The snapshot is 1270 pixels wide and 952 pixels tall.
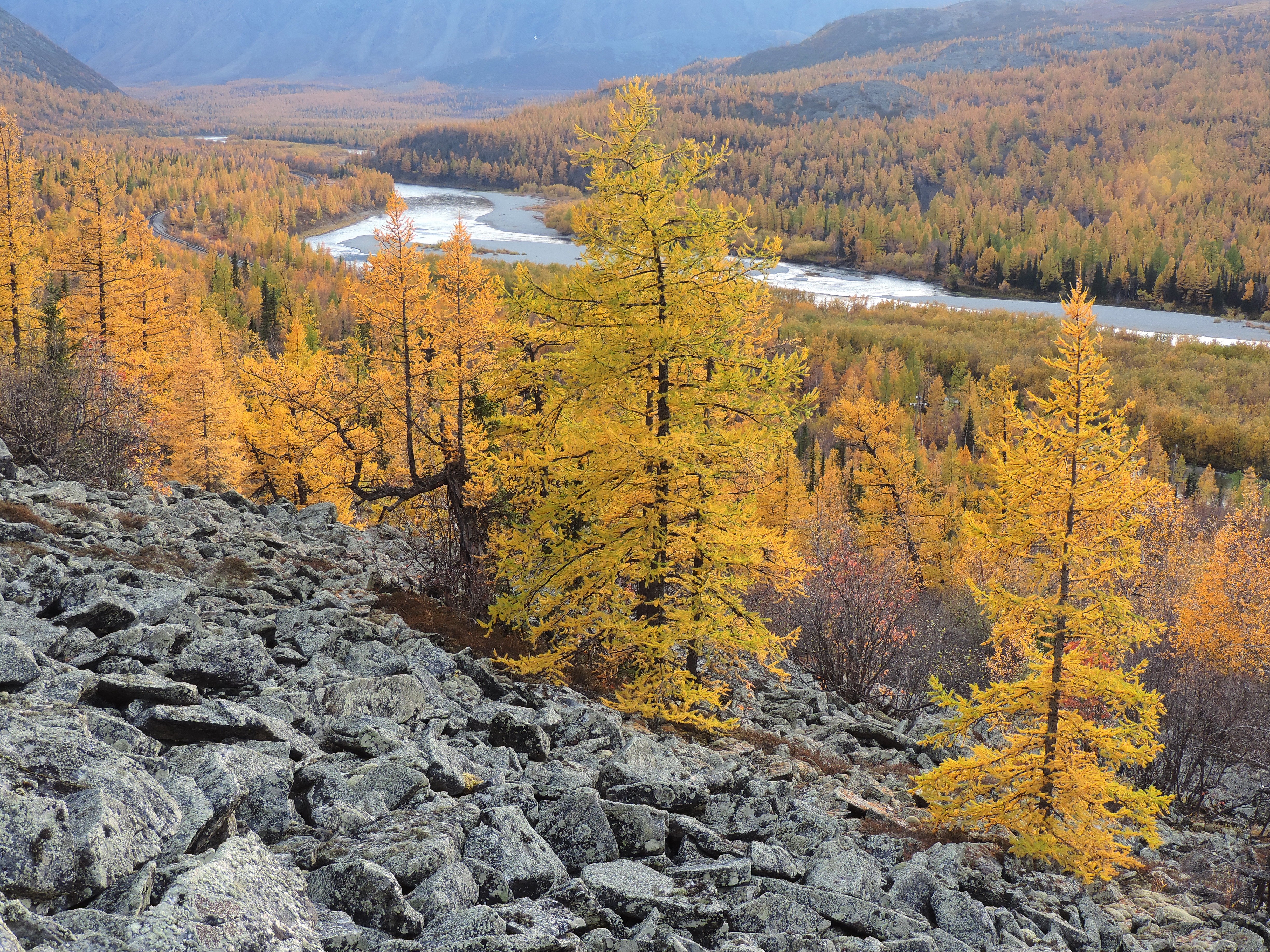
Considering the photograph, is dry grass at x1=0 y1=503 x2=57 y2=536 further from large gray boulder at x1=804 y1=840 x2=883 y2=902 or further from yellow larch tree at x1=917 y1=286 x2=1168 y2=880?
yellow larch tree at x1=917 y1=286 x2=1168 y2=880

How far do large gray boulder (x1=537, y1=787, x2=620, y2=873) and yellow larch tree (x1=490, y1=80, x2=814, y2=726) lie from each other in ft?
15.3

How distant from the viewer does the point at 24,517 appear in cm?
1189

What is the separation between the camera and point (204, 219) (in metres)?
165

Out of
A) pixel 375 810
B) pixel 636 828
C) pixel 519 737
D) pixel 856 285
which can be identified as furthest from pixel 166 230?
pixel 636 828

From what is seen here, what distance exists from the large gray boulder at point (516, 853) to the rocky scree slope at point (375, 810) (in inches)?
0.8

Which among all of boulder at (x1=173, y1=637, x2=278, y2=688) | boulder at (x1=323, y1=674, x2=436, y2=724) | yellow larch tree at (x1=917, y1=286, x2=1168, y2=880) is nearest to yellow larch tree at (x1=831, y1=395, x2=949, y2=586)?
yellow larch tree at (x1=917, y1=286, x2=1168, y2=880)

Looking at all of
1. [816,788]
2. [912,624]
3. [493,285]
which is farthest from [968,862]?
[912,624]

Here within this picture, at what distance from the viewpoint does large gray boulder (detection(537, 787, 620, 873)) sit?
678cm

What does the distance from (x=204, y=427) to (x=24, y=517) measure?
73.3ft

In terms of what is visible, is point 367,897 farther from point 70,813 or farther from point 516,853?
point 70,813

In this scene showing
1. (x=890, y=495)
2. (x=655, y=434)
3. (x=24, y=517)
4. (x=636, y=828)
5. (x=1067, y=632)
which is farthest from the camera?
(x=890, y=495)

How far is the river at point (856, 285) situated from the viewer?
138m

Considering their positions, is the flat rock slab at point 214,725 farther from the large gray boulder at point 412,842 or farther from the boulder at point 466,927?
the boulder at point 466,927

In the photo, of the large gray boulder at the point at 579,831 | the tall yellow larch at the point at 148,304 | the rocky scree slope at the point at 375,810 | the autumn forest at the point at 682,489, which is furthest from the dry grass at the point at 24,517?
the tall yellow larch at the point at 148,304
